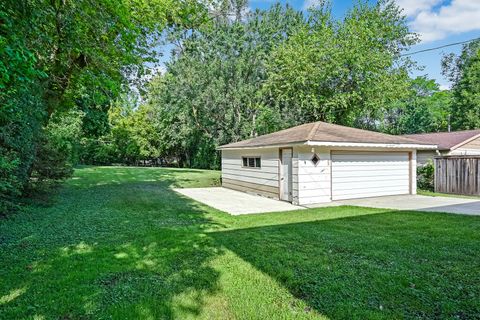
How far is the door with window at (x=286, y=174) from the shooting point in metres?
9.86

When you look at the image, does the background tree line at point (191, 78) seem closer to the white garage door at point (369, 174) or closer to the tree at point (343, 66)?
the tree at point (343, 66)

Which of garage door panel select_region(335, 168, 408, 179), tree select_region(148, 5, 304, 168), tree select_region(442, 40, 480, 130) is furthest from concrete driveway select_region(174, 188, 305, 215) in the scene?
tree select_region(442, 40, 480, 130)

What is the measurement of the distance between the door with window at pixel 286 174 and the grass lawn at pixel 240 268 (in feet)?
9.97

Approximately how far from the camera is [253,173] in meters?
12.2

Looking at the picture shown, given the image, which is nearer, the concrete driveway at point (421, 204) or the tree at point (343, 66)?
the concrete driveway at point (421, 204)

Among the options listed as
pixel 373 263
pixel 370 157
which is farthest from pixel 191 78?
pixel 373 263

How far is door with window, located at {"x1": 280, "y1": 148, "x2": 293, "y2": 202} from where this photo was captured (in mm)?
9859

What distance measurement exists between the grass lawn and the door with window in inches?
120

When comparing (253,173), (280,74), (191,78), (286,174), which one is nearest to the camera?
(286,174)

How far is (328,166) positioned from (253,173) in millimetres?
3406

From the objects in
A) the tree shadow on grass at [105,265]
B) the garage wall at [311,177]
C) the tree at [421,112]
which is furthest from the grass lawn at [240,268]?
the tree at [421,112]

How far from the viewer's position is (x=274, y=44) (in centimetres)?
2264

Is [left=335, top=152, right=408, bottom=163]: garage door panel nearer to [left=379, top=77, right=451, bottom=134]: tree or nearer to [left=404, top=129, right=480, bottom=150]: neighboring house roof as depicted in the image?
[left=404, top=129, right=480, bottom=150]: neighboring house roof

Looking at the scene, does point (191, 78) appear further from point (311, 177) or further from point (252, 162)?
point (311, 177)
